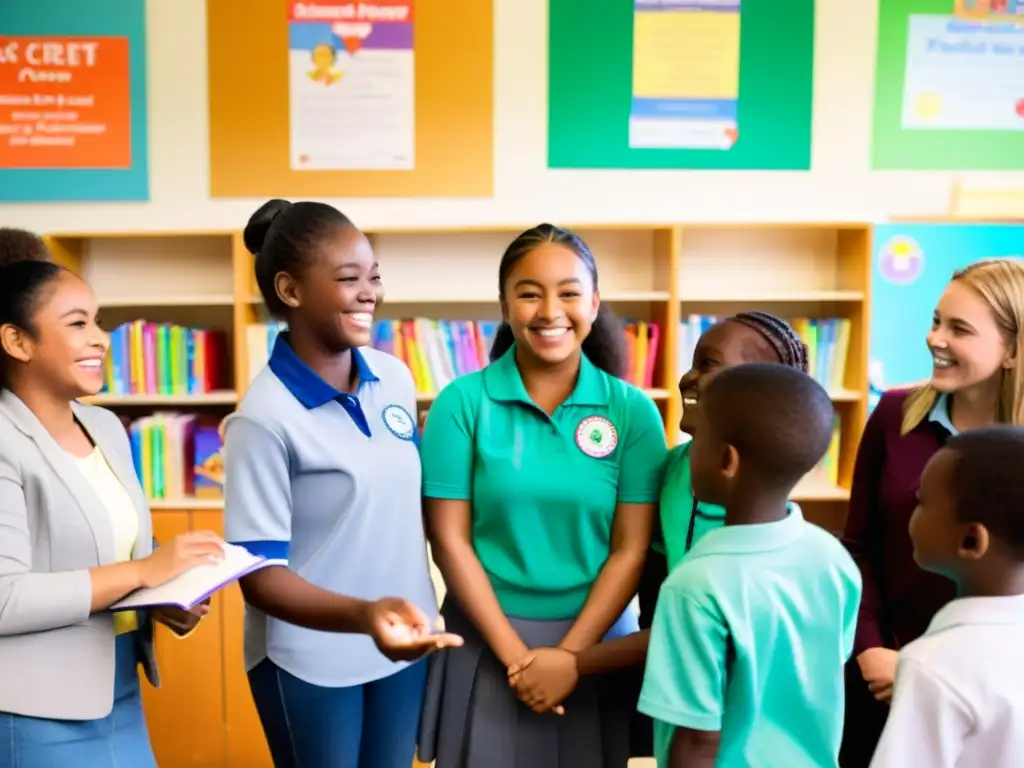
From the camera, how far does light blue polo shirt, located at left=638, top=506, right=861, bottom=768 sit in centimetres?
108

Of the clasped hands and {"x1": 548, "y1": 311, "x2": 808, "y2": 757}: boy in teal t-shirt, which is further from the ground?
{"x1": 548, "y1": 311, "x2": 808, "y2": 757}: boy in teal t-shirt

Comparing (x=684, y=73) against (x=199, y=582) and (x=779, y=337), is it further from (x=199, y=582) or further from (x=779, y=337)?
(x=199, y=582)

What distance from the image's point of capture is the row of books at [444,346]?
3.39 metres

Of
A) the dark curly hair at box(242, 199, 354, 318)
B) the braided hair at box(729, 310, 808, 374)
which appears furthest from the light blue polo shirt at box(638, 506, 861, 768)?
the dark curly hair at box(242, 199, 354, 318)

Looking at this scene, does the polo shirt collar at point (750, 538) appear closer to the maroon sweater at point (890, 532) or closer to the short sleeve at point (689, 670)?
the short sleeve at point (689, 670)

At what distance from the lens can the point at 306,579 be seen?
1.41 m

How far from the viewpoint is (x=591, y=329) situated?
1674mm

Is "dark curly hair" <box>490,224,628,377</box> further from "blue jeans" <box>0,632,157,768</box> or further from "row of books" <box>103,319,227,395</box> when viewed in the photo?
"row of books" <box>103,319,227,395</box>

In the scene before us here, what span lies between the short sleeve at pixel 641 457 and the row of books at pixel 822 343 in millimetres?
2007

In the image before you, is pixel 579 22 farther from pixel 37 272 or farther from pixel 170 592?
pixel 170 592

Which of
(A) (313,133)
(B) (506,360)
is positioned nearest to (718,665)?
(B) (506,360)

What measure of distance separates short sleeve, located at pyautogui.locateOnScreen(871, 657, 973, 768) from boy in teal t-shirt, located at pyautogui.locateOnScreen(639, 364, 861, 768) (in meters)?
0.16

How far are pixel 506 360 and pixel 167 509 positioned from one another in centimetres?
220

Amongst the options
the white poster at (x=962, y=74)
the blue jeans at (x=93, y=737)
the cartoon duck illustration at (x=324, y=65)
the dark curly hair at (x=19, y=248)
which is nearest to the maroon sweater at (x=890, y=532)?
the blue jeans at (x=93, y=737)
